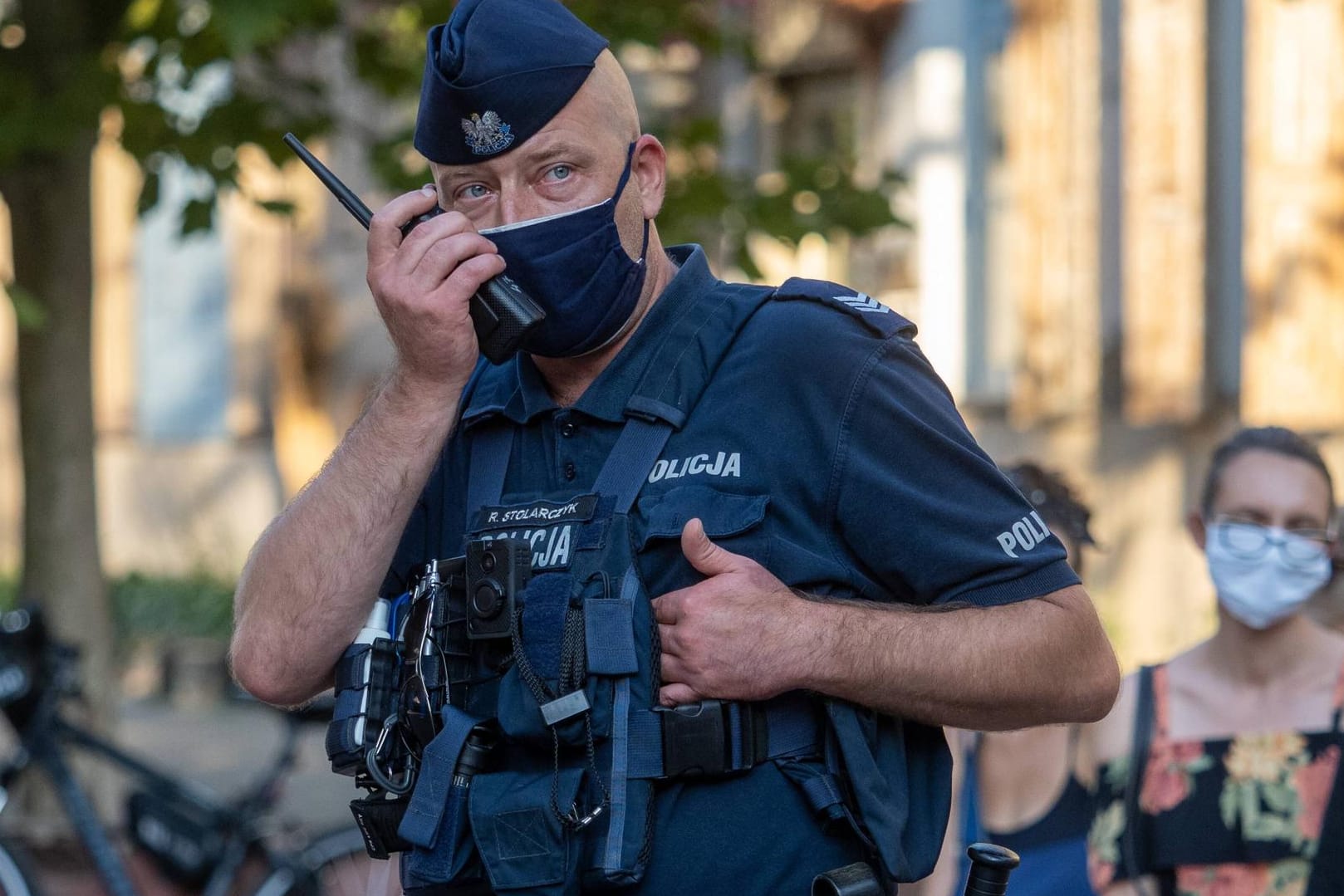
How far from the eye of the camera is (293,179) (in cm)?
1361

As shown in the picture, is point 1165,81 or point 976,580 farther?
point 1165,81

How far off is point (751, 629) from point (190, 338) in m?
13.8

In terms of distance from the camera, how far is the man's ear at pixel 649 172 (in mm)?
2732

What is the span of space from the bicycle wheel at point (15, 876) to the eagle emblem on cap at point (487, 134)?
164 inches

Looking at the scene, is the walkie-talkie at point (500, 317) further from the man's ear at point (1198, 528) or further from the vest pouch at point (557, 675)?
the man's ear at point (1198, 528)

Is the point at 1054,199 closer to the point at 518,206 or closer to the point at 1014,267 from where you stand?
the point at 1014,267

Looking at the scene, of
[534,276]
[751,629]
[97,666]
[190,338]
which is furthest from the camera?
[190,338]

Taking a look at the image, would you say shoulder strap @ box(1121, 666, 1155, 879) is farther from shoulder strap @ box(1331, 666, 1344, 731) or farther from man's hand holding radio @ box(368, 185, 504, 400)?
man's hand holding radio @ box(368, 185, 504, 400)

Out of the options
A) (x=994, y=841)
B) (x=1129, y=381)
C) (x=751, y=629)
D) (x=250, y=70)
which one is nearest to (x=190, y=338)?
(x=250, y=70)

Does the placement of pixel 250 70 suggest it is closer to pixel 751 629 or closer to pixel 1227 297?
pixel 1227 297

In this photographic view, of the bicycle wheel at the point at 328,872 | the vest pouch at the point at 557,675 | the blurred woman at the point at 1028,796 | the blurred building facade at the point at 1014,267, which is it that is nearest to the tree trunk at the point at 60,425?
the blurred building facade at the point at 1014,267

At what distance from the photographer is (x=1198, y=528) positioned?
430cm

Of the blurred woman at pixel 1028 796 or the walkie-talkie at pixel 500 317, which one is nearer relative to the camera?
the walkie-talkie at pixel 500 317

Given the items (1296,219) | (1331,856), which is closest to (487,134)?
(1331,856)
